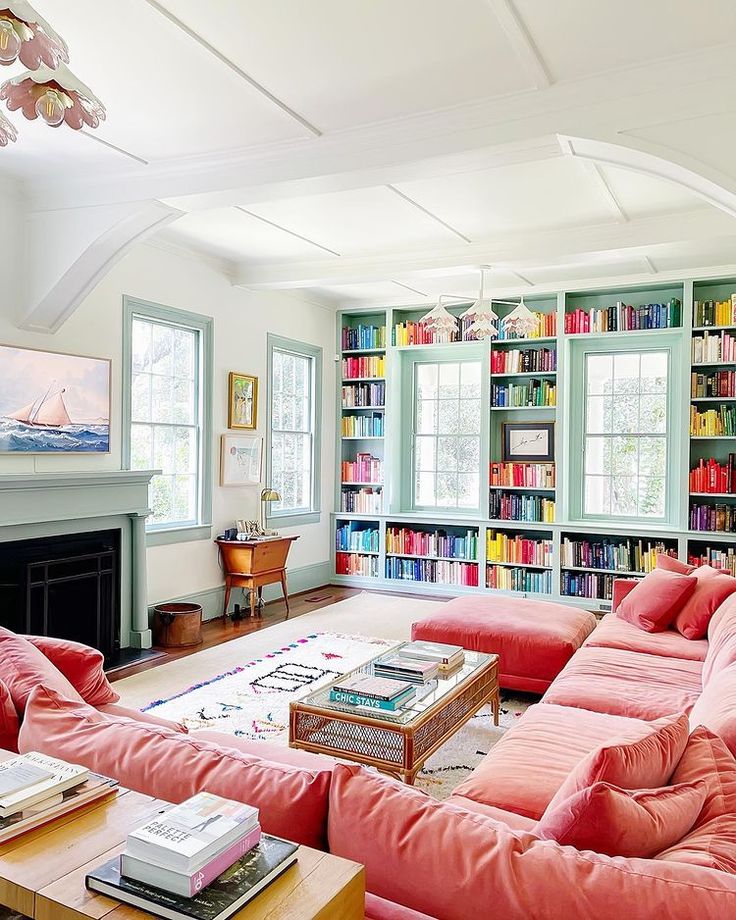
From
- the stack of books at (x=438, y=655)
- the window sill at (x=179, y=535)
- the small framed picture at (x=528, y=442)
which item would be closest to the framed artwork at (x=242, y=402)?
the window sill at (x=179, y=535)

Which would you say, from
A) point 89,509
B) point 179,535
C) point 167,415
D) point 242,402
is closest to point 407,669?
point 89,509

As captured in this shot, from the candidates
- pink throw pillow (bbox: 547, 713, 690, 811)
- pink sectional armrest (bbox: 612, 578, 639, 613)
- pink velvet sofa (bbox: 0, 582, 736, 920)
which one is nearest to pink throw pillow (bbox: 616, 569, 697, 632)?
pink sectional armrest (bbox: 612, 578, 639, 613)

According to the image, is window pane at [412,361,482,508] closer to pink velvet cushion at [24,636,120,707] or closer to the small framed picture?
the small framed picture

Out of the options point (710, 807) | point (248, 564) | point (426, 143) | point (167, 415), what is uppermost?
point (426, 143)

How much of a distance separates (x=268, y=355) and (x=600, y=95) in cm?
419

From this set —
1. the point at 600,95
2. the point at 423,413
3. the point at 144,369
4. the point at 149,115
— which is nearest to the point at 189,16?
the point at 149,115

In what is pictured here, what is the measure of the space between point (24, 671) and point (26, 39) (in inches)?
66.2

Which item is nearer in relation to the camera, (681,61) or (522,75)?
(681,61)

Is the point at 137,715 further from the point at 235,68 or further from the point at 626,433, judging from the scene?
the point at 626,433

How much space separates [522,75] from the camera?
282cm

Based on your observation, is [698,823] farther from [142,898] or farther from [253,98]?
[253,98]

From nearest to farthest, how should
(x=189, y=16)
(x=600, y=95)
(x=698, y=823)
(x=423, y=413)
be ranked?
1. (x=698, y=823)
2. (x=189, y=16)
3. (x=600, y=95)
4. (x=423, y=413)

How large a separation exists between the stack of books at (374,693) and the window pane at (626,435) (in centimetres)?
421

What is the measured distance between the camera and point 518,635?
13.2ft
